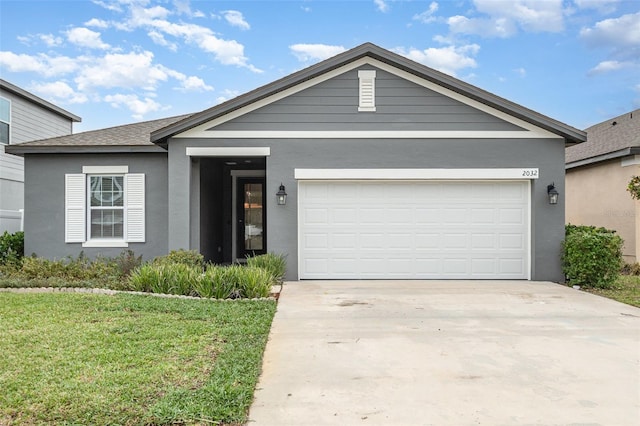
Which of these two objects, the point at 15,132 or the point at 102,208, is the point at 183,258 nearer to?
the point at 102,208

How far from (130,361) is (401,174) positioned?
708cm

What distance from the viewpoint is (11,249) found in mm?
11336

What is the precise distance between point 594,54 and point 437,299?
14.2 meters

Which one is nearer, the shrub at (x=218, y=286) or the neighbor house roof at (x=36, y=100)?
the shrub at (x=218, y=286)

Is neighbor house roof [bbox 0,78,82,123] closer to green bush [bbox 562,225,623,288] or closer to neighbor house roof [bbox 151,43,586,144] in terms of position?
neighbor house roof [bbox 151,43,586,144]

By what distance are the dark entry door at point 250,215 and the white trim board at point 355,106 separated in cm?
411

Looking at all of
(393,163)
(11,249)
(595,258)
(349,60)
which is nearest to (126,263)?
(11,249)

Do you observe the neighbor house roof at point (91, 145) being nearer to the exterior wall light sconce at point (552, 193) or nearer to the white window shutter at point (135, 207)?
the white window shutter at point (135, 207)

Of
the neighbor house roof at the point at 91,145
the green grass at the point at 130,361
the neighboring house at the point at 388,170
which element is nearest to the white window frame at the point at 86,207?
the neighbor house roof at the point at 91,145

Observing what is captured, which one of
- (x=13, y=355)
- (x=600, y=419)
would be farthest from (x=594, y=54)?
(x=13, y=355)

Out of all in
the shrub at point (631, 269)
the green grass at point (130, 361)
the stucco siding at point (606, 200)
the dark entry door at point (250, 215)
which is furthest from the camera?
the dark entry door at point (250, 215)

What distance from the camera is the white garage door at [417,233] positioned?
33.1 ft

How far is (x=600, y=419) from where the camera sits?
3.34m

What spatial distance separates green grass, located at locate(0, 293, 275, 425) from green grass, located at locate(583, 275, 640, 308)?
6.21 m
